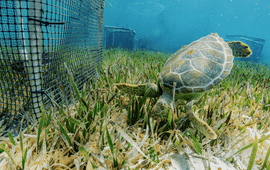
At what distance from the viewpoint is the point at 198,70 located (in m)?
0.93

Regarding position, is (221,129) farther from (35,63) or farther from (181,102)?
(35,63)

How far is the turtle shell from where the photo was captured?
903mm

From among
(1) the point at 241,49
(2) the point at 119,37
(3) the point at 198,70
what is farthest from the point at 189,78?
(2) the point at 119,37

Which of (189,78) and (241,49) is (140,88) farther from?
(241,49)

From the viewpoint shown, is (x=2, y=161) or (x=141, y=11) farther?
Result: (x=141, y=11)

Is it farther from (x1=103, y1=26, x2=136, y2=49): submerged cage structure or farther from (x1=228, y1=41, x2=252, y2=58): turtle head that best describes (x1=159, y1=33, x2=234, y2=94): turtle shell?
(x1=103, y1=26, x2=136, y2=49): submerged cage structure

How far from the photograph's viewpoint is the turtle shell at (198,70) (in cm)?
90

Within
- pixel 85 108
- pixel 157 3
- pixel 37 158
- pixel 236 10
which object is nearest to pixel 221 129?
pixel 85 108

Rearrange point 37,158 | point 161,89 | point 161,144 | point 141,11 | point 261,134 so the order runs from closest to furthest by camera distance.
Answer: point 37,158 → point 161,144 → point 261,134 → point 161,89 → point 141,11

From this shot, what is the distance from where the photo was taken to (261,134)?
91cm

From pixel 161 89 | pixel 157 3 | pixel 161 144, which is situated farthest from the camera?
pixel 157 3

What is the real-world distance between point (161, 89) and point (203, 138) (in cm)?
39

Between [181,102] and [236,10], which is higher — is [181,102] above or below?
below

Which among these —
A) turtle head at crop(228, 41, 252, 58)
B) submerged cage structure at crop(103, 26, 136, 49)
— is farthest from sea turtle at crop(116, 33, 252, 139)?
submerged cage structure at crop(103, 26, 136, 49)
